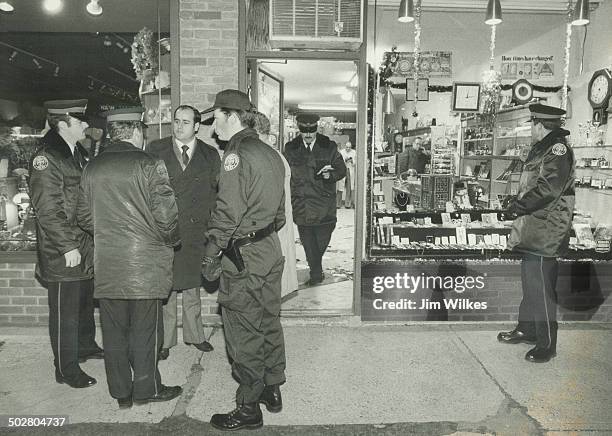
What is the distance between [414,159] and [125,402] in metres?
4.91

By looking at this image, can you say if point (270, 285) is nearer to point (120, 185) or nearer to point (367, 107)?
point (120, 185)

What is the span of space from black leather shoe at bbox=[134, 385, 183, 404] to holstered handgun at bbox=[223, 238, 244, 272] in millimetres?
1098

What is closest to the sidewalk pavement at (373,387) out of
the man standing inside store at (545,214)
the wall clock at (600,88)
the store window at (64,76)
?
the man standing inside store at (545,214)

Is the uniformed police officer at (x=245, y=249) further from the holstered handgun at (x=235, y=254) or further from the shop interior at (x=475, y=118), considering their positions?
the shop interior at (x=475, y=118)

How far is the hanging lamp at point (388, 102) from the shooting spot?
21.5 feet

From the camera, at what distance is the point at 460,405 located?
3.55 m

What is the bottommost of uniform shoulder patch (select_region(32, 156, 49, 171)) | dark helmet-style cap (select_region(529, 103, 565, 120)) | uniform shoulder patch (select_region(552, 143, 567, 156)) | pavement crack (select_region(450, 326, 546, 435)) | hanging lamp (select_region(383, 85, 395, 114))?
pavement crack (select_region(450, 326, 546, 435))

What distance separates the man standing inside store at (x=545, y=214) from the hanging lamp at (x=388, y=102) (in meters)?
2.32

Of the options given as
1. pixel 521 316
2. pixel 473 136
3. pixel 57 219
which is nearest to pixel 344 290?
pixel 521 316

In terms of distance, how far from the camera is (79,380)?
3746 mm

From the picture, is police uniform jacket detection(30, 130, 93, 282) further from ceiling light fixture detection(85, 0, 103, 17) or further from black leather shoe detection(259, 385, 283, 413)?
ceiling light fixture detection(85, 0, 103, 17)

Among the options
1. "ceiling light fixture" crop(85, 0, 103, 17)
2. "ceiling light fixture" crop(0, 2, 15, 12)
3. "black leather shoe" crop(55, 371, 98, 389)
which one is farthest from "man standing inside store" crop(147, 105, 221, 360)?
"ceiling light fixture" crop(0, 2, 15, 12)

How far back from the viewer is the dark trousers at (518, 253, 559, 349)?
4.35 m

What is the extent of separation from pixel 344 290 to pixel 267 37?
302 cm
